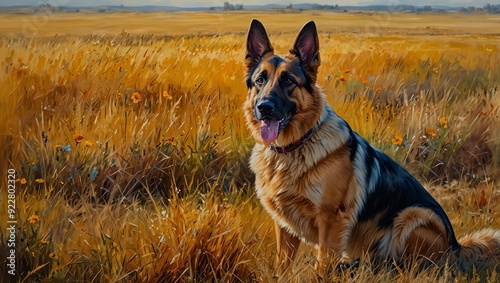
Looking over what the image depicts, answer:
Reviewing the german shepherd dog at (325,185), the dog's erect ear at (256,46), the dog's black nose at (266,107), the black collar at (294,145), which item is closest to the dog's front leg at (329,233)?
the german shepherd dog at (325,185)

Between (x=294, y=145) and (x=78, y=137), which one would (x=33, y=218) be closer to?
(x=78, y=137)

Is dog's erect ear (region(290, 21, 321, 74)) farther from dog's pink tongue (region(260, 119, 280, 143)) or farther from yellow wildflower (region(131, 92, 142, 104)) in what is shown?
yellow wildflower (region(131, 92, 142, 104))

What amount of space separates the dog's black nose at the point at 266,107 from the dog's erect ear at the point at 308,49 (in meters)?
0.47

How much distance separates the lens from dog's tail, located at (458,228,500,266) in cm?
372

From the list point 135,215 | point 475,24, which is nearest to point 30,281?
point 135,215

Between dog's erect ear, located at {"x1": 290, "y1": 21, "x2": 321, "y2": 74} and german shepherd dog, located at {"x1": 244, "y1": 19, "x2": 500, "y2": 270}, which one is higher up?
dog's erect ear, located at {"x1": 290, "y1": 21, "x2": 321, "y2": 74}

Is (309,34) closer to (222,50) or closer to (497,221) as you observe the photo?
(497,221)

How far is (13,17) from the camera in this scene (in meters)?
4.46

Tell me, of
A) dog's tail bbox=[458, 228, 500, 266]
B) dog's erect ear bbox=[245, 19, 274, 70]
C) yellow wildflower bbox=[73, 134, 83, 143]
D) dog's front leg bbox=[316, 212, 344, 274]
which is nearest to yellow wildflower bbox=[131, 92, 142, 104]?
yellow wildflower bbox=[73, 134, 83, 143]

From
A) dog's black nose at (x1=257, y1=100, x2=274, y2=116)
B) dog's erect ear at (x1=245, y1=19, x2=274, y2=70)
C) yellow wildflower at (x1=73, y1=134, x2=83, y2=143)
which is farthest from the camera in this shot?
yellow wildflower at (x1=73, y1=134, x2=83, y2=143)

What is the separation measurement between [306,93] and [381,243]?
1158 mm

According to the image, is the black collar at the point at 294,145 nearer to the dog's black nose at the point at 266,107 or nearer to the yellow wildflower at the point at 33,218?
the dog's black nose at the point at 266,107

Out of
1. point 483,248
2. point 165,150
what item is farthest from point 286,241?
point 165,150

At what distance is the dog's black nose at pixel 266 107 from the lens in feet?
12.1
